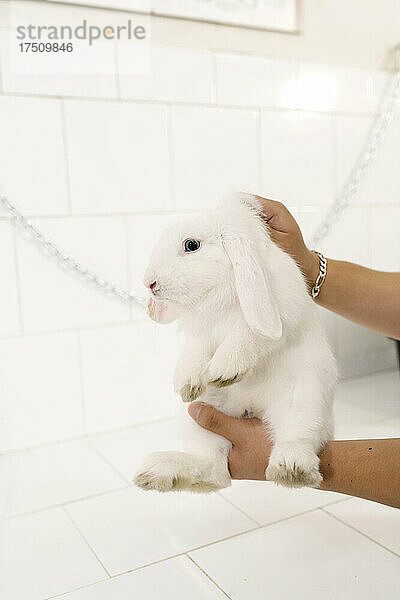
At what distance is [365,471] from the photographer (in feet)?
2.54

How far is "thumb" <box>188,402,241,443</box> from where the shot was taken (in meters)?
0.74

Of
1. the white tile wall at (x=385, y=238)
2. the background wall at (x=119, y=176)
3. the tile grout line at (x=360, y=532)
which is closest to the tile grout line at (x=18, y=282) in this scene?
the background wall at (x=119, y=176)

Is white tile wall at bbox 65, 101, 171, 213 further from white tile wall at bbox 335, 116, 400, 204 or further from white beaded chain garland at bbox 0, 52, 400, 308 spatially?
white tile wall at bbox 335, 116, 400, 204

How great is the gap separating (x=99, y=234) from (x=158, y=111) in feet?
1.05

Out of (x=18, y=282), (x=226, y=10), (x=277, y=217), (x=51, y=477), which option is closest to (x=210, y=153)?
(x=226, y=10)

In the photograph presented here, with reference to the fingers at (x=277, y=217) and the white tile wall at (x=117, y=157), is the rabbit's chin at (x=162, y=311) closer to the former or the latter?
the fingers at (x=277, y=217)

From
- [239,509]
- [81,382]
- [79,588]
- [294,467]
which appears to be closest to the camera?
[294,467]

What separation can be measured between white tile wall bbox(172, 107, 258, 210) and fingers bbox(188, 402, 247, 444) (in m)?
0.78

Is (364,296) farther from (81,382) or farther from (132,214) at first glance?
(81,382)

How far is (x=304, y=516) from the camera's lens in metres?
1.03

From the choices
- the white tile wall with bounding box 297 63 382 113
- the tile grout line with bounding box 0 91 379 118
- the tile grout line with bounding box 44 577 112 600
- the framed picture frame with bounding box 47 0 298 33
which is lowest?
the tile grout line with bounding box 44 577 112 600

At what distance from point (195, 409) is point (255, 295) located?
199 mm

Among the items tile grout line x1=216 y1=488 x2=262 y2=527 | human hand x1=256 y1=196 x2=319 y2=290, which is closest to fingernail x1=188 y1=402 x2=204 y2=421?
human hand x1=256 y1=196 x2=319 y2=290

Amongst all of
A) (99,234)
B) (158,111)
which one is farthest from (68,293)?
(158,111)
